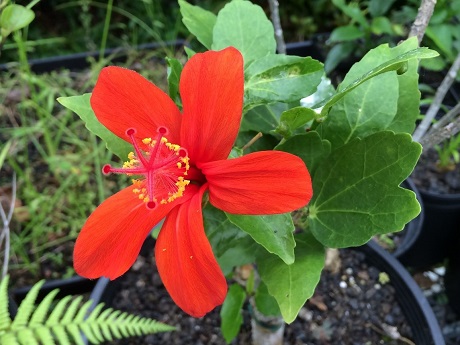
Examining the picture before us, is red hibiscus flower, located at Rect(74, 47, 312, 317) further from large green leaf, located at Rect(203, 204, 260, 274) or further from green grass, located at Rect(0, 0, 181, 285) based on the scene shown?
green grass, located at Rect(0, 0, 181, 285)

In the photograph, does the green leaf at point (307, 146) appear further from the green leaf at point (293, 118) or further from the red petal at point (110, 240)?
the red petal at point (110, 240)

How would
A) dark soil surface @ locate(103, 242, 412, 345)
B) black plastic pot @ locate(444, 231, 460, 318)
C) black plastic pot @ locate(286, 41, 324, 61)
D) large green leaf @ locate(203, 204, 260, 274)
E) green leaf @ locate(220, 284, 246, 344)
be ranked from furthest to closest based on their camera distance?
1. black plastic pot @ locate(286, 41, 324, 61)
2. black plastic pot @ locate(444, 231, 460, 318)
3. dark soil surface @ locate(103, 242, 412, 345)
4. green leaf @ locate(220, 284, 246, 344)
5. large green leaf @ locate(203, 204, 260, 274)

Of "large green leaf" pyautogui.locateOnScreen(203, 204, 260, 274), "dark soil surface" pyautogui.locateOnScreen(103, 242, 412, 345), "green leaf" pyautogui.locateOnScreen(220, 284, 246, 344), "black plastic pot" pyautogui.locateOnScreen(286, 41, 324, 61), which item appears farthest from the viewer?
"black plastic pot" pyautogui.locateOnScreen(286, 41, 324, 61)

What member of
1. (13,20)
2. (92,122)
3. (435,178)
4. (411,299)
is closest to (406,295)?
(411,299)

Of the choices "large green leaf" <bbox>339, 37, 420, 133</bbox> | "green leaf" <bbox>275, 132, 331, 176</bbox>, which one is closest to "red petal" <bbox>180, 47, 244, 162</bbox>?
"green leaf" <bbox>275, 132, 331, 176</bbox>

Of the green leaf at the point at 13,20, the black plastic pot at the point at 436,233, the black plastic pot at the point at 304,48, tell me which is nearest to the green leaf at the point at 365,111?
the green leaf at the point at 13,20

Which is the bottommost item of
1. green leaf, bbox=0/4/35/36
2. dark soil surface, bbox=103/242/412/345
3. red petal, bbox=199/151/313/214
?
dark soil surface, bbox=103/242/412/345

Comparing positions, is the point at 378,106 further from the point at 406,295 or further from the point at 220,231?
the point at 406,295

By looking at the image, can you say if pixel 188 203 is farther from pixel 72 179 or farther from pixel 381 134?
pixel 72 179
